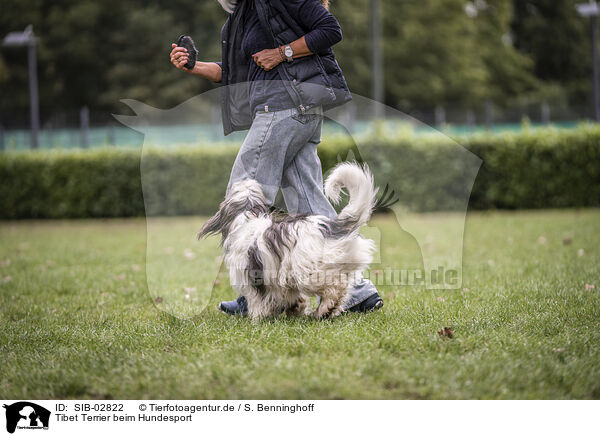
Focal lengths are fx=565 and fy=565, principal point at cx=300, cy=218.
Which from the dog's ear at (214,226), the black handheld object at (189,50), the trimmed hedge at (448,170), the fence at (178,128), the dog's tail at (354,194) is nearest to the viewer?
the dog's tail at (354,194)

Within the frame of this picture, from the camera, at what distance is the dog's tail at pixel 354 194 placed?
3.22m

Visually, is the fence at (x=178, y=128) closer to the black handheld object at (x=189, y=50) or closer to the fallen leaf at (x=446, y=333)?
the black handheld object at (x=189, y=50)

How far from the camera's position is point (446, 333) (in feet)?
10.3

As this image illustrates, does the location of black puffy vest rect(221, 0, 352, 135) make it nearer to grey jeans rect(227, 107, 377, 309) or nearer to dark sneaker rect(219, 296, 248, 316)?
grey jeans rect(227, 107, 377, 309)

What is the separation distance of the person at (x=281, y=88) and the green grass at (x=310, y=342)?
71 cm

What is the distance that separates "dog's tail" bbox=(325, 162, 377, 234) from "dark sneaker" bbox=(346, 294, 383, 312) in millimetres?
620

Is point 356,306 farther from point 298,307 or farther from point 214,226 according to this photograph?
point 214,226

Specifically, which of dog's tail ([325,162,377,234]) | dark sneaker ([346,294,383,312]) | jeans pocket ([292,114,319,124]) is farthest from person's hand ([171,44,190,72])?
dark sneaker ([346,294,383,312])

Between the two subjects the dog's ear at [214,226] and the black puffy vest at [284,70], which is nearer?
the black puffy vest at [284,70]

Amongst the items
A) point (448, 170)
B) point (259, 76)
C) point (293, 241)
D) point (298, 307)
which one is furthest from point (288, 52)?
point (448, 170)

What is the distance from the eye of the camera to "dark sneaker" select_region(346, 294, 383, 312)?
3658 millimetres
